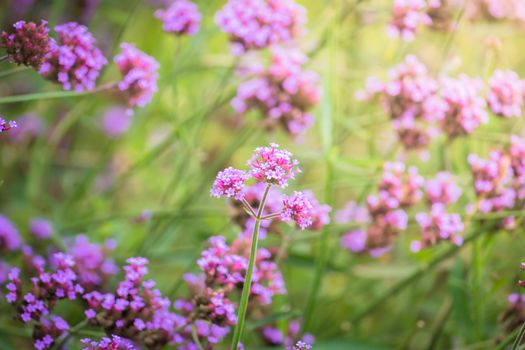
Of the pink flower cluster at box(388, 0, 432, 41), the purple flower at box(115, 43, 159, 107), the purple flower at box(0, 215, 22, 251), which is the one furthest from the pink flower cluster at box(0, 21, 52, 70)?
the pink flower cluster at box(388, 0, 432, 41)

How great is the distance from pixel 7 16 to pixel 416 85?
158cm

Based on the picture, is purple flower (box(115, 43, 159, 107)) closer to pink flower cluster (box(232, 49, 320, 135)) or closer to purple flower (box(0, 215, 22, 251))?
pink flower cluster (box(232, 49, 320, 135))

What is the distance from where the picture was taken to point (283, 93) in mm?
2021

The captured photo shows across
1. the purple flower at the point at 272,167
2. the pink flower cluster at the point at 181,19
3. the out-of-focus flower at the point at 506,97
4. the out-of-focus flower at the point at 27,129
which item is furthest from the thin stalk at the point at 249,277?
the out-of-focus flower at the point at 27,129

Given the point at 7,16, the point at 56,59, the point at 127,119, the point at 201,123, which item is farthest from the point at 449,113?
the point at 127,119

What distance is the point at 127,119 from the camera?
339 cm

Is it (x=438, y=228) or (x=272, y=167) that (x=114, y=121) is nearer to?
(x=438, y=228)

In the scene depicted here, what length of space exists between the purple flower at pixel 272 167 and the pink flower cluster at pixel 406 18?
1.10 m

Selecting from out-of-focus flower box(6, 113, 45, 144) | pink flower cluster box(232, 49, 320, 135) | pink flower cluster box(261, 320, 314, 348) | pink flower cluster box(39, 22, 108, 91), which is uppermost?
out-of-focus flower box(6, 113, 45, 144)

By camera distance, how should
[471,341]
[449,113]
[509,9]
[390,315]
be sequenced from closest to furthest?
1. [471,341]
2. [449,113]
3. [509,9]
4. [390,315]

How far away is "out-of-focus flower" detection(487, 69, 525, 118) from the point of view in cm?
197

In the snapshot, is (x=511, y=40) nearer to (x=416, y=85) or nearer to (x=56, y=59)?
(x=416, y=85)

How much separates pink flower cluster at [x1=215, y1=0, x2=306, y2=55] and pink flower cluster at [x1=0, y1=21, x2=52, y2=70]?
0.73m

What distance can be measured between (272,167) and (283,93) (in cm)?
94
